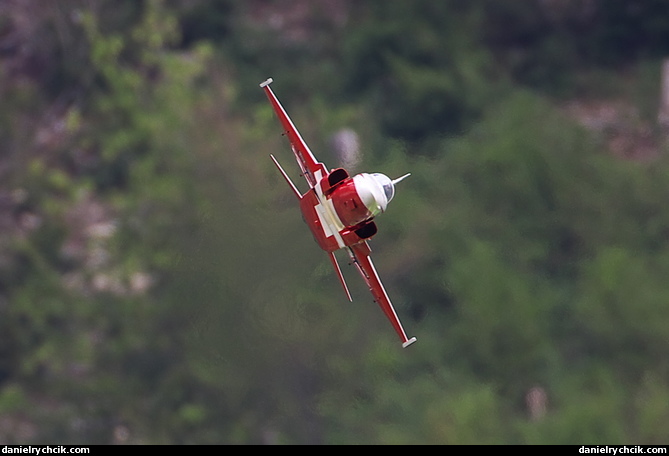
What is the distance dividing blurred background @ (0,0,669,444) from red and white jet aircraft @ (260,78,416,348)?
582 centimetres

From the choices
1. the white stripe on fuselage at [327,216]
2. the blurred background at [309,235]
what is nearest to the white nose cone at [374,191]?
the white stripe on fuselage at [327,216]

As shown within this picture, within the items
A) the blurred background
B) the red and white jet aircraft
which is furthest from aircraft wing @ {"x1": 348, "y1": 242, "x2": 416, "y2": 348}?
the blurred background

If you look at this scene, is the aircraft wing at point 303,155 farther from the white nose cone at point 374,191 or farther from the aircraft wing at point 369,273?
the aircraft wing at point 369,273

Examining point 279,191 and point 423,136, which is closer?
point 279,191

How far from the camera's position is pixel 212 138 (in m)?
41.1

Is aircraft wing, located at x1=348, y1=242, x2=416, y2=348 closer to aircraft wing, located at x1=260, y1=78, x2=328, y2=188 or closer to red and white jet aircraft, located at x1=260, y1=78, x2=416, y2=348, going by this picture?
red and white jet aircraft, located at x1=260, y1=78, x2=416, y2=348

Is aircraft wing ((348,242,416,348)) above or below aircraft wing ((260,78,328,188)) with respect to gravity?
below

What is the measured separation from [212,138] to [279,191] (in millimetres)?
12997

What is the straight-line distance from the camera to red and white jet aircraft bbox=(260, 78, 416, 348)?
58.0 ft

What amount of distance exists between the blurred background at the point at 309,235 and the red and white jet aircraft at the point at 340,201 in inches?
229

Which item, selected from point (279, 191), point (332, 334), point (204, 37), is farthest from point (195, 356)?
point (204, 37)

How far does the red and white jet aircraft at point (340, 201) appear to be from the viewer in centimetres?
1767

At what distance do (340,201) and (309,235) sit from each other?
9046 mm
